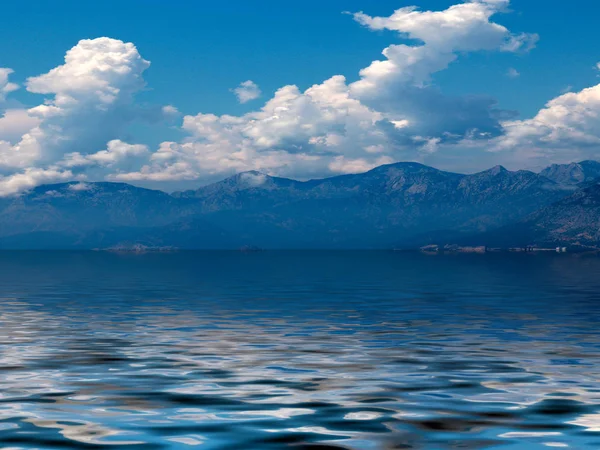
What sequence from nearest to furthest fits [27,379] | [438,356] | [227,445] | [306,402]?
[227,445], [306,402], [27,379], [438,356]

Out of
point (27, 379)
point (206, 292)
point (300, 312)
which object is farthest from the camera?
point (206, 292)

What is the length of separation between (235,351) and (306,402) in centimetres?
2133

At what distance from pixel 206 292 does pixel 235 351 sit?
87927mm

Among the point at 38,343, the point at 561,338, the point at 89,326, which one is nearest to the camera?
the point at 38,343

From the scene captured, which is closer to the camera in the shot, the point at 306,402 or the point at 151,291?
the point at 306,402

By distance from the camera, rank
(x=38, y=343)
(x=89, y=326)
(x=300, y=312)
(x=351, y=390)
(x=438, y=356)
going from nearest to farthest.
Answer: (x=351, y=390) < (x=438, y=356) < (x=38, y=343) < (x=89, y=326) < (x=300, y=312)

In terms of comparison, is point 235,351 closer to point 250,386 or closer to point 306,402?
point 250,386

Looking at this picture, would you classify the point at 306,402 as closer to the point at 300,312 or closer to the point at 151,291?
the point at 300,312

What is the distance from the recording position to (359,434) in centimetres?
3053

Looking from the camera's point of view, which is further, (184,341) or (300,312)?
(300,312)

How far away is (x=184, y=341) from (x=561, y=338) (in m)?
32.4

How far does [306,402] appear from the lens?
3747 centimetres

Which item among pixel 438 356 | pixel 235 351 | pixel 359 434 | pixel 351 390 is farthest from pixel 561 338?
pixel 359 434

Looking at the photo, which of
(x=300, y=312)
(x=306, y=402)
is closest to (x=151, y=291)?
(x=300, y=312)
